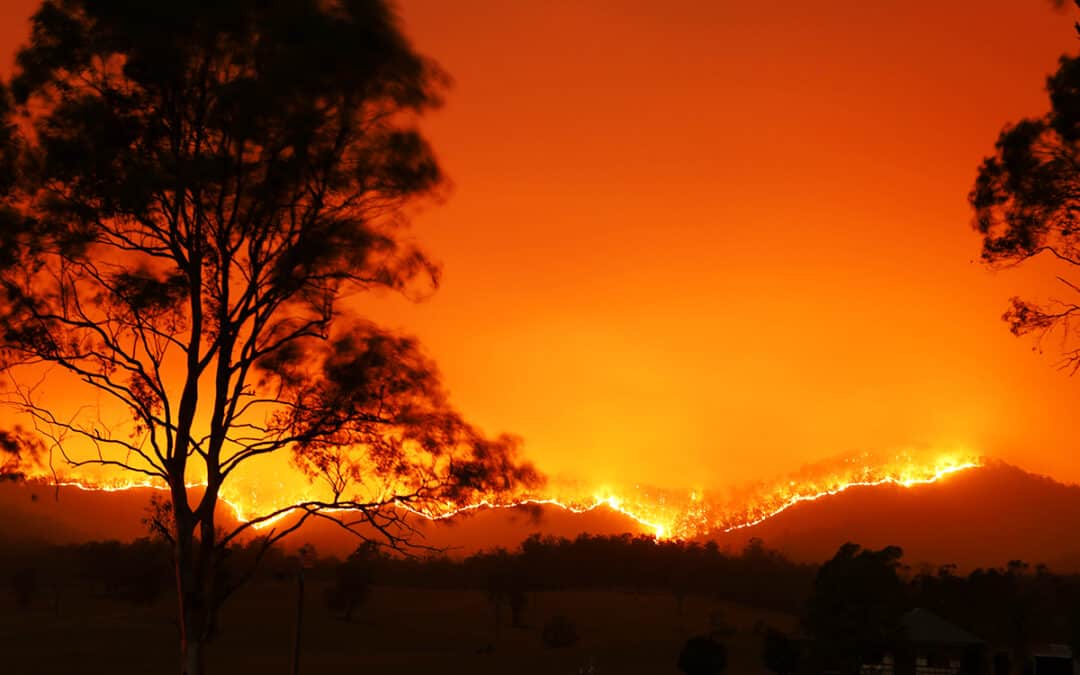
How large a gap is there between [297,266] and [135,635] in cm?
7821

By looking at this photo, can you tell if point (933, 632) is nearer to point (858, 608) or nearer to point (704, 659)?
point (704, 659)

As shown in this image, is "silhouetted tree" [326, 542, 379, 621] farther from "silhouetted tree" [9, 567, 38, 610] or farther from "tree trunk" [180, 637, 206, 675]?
"tree trunk" [180, 637, 206, 675]

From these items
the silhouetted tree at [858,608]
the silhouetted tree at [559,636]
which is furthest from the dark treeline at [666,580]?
the silhouetted tree at [559,636]

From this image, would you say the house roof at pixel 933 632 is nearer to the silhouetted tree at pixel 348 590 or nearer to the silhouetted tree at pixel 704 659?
the silhouetted tree at pixel 704 659

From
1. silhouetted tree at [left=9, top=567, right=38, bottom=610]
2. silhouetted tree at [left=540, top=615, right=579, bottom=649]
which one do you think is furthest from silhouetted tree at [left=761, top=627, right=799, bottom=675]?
silhouetted tree at [left=9, top=567, right=38, bottom=610]

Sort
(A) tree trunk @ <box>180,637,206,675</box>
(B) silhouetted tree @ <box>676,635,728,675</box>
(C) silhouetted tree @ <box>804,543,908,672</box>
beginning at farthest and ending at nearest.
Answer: (B) silhouetted tree @ <box>676,635,728,675</box>, (C) silhouetted tree @ <box>804,543,908,672</box>, (A) tree trunk @ <box>180,637,206,675</box>

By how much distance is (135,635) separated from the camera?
88500mm

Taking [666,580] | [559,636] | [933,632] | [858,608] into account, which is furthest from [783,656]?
[666,580]

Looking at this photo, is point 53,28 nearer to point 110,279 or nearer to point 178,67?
point 178,67

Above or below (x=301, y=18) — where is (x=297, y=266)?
below

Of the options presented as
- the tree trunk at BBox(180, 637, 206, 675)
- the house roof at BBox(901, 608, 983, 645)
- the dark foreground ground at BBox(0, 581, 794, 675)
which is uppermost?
the tree trunk at BBox(180, 637, 206, 675)

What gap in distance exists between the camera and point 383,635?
323ft

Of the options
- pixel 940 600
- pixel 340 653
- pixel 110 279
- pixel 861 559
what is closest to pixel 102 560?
pixel 340 653

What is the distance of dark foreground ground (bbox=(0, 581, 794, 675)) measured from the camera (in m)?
76.0
